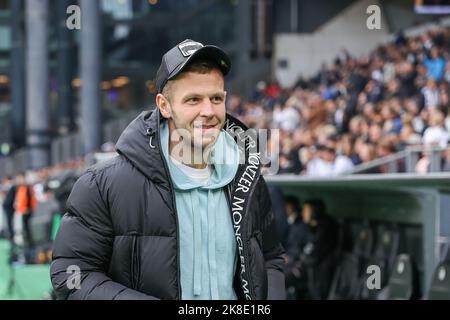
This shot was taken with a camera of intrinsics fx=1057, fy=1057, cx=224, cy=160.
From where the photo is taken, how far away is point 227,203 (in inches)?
120

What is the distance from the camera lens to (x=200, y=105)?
9.51 feet

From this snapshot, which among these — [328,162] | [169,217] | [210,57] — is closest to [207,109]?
[210,57]

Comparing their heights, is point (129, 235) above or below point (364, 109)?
above

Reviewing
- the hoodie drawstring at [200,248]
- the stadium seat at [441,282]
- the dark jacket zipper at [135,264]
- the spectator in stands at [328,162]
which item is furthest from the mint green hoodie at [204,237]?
the spectator in stands at [328,162]

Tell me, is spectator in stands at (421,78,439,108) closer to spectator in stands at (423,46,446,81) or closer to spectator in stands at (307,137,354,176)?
spectator in stands at (423,46,446,81)

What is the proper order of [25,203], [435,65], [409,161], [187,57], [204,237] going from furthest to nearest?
1. [25,203]
2. [435,65]
3. [409,161]
4. [204,237]
5. [187,57]

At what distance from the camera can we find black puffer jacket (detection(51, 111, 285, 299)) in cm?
287

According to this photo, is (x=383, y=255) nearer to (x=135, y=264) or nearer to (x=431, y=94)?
(x=431, y=94)

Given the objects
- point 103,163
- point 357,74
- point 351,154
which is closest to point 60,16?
point 357,74

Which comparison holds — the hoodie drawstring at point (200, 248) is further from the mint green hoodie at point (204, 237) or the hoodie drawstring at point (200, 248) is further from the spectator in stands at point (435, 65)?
the spectator in stands at point (435, 65)

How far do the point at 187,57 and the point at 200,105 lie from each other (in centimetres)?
14

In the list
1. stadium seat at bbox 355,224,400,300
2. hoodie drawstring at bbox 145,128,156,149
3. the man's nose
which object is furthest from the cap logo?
stadium seat at bbox 355,224,400,300

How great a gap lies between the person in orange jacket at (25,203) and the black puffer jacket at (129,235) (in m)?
18.5

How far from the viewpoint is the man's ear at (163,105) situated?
9.82 feet
